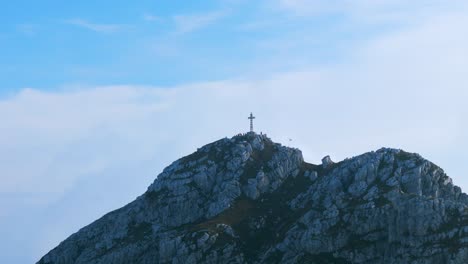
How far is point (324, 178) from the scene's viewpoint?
194375 millimetres

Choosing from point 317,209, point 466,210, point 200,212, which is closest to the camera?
point 466,210

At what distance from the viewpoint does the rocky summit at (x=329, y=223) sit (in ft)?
562

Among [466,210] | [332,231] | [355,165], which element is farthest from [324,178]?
[466,210]

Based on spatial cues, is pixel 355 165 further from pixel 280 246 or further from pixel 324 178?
pixel 280 246

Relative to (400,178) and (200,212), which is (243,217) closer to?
(200,212)

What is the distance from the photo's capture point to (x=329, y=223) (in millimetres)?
179625

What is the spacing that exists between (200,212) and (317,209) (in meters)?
27.7

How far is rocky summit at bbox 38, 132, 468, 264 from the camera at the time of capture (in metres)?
171

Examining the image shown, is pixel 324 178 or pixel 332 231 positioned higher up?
pixel 324 178

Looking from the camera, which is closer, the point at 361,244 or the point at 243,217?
the point at 361,244

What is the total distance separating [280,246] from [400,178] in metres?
29.0

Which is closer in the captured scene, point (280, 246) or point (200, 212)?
point (280, 246)

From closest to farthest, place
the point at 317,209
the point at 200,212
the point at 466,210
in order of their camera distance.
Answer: the point at 466,210, the point at 317,209, the point at 200,212

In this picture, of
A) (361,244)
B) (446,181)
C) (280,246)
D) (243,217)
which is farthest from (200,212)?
(446,181)
